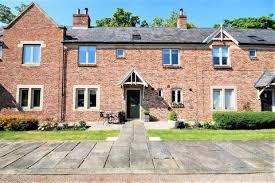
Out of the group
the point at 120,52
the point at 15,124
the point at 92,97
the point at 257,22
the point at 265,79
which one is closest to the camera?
the point at 15,124

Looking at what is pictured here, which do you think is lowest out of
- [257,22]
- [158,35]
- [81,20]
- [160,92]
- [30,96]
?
[30,96]

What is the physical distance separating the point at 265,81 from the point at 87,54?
16120mm

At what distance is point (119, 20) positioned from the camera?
44125 mm

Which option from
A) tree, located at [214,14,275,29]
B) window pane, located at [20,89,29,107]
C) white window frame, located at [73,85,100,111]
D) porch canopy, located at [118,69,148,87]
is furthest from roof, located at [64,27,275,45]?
tree, located at [214,14,275,29]

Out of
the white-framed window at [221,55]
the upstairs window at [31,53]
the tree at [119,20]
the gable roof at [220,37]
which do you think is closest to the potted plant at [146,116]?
the white-framed window at [221,55]

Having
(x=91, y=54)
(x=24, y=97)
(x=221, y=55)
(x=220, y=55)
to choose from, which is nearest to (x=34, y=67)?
(x=24, y=97)

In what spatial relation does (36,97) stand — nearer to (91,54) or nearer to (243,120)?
(91,54)

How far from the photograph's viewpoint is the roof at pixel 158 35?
21141mm

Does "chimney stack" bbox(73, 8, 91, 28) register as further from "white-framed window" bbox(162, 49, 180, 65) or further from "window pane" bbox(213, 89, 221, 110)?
"window pane" bbox(213, 89, 221, 110)

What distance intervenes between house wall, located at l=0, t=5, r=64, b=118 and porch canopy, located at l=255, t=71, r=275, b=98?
1799cm

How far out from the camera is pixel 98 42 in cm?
2067

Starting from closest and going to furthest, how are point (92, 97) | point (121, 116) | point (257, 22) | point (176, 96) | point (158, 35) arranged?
point (121, 116) < point (92, 97) < point (176, 96) < point (158, 35) < point (257, 22)

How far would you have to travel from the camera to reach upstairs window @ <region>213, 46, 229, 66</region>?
21344 mm

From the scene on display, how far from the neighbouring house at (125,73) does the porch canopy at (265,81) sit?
0.08m
